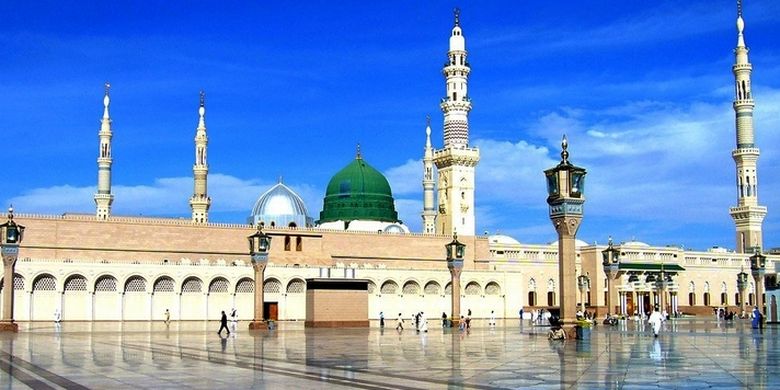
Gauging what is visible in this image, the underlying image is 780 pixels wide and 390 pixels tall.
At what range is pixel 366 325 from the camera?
40.8m

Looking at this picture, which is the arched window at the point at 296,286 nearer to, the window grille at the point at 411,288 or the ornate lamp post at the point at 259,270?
the window grille at the point at 411,288

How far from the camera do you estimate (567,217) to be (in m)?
24.7

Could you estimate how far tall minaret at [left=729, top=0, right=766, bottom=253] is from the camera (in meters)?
75.8

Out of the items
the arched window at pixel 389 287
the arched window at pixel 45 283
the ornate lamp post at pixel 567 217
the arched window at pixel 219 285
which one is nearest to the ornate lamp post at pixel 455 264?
the ornate lamp post at pixel 567 217

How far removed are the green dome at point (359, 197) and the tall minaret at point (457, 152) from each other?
8622mm

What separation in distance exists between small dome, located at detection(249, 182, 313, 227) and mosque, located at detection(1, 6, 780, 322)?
4.4 inches

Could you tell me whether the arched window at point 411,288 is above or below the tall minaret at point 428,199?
below

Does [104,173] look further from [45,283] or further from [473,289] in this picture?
[473,289]

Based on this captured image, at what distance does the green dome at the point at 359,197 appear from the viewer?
253 feet

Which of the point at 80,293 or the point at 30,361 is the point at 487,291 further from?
the point at 30,361

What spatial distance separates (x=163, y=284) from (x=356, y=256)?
16.2m

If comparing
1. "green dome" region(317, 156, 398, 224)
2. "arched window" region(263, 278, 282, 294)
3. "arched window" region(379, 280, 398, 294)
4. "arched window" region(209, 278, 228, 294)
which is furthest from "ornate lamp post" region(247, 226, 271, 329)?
"green dome" region(317, 156, 398, 224)

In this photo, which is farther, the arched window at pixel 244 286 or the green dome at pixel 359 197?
the green dome at pixel 359 197

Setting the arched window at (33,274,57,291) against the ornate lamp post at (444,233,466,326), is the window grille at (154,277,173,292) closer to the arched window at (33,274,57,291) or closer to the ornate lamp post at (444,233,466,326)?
the arched window at (33,274,57,291)
